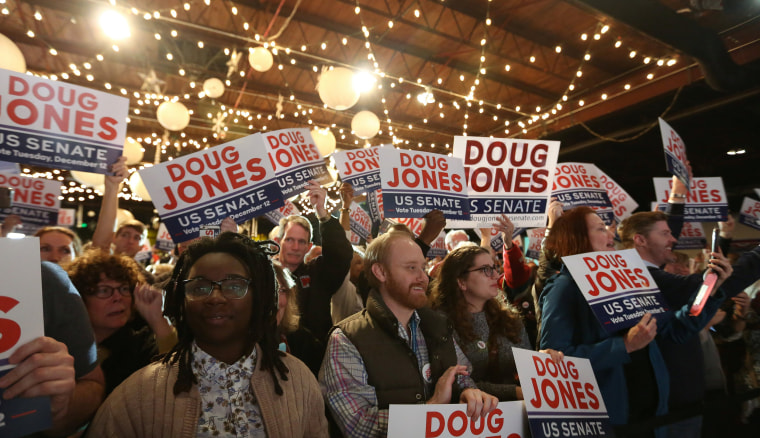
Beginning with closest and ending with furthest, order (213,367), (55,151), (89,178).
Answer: (213,367), (55,151), (89,178)

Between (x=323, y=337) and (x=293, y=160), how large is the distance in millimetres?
1472

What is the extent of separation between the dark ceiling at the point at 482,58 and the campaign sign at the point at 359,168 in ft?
7.02

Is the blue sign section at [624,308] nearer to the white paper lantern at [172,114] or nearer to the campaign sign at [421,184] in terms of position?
the campaign sign at [421,184]

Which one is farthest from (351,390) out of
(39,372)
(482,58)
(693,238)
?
(482,58)

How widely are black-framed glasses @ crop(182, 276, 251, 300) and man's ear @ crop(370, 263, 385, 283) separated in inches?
33.2

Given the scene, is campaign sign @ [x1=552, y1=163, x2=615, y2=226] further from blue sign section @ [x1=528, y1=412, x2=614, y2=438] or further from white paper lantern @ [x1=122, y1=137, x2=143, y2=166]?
white paper lantern @ [x1=122, y1=137, x2=143, y2=166]

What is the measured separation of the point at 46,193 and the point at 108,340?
8.02ft

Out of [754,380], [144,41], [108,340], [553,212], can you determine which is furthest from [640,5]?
[144,41]

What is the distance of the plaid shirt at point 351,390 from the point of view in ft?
5.81

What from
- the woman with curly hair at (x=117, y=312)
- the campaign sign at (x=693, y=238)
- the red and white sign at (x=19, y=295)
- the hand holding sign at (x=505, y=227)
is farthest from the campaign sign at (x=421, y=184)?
the campaign sign at (x=693, y=238)

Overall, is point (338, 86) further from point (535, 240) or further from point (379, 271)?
point (379, 271)

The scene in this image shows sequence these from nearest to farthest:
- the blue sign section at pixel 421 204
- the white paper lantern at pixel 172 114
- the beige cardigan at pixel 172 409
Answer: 1. the beige cardigan at pixel 172 409
2. the blue sign section at pixel 421 204
3. the white paper lantern at pixel 172 114

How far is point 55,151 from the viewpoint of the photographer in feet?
8.57

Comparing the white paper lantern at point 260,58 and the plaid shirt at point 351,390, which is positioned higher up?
the white paper lantern at point 260,58
